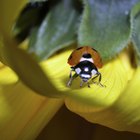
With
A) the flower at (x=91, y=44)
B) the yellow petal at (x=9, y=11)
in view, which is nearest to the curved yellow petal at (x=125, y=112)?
the flower at (x=91, y=44)

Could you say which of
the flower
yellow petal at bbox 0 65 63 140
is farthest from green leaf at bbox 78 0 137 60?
yellow petal at bbox 0 65 63 140

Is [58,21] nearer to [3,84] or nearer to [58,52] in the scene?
[58,52]

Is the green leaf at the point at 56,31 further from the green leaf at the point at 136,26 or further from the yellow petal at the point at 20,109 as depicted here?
the yellow petal at the point at 20,109

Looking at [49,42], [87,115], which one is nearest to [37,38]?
[49,42]

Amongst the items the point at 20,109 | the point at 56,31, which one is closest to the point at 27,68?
the point at 56,31

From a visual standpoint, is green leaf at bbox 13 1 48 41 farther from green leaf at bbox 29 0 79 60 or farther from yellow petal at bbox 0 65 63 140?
yellow petal at bbox 0 65 63 140

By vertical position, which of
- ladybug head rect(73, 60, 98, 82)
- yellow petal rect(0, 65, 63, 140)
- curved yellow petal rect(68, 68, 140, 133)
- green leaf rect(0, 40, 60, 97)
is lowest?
yellow petal rect(0, 65, 63, 140)

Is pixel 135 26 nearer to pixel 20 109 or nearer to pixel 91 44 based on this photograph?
pixel 91 44
